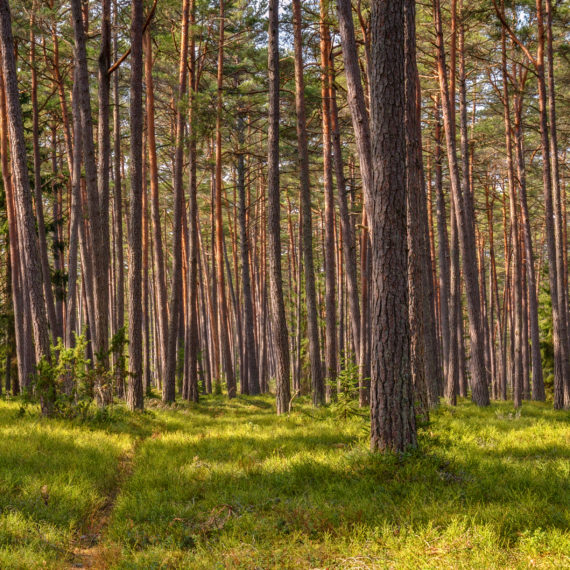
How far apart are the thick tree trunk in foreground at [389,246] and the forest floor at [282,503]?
441 millimetres

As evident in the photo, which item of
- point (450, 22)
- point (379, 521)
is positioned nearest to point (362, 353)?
point (379, 521)

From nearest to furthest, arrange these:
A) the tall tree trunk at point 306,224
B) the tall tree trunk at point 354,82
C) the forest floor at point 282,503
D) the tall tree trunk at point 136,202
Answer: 1. the forest floor at point 282,503
2. the tall tree trunk at point 354,82
3. the tall tree trunk at point 136,202
4. the tall tree trunk at point 306,224

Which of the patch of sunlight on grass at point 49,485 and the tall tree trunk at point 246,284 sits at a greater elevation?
the tall tree trunk at point 246,284

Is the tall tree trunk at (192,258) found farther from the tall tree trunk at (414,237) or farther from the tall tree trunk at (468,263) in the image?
the tall tree trunk at (414,237)

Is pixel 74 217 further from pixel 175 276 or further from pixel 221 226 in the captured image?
pixel 221 226

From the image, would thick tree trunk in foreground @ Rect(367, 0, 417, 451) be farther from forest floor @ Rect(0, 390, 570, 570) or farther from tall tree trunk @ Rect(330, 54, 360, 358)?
tall tree trunk @ Rect(330, 54, 360, 358)

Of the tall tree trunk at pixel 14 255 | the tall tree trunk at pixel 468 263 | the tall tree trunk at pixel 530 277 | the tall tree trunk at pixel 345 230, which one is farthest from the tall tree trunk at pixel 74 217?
the tall tree trunk at pixel 530 277

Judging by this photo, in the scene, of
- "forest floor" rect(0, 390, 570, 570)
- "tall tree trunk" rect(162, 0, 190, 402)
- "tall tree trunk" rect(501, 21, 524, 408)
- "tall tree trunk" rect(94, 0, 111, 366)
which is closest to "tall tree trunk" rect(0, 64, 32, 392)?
"tall tree trunk" rect(162, 0, 190, 402)

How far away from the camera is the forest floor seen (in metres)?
3.72

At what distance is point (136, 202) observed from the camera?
10555 mm

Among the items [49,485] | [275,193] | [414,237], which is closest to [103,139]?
[275,193]

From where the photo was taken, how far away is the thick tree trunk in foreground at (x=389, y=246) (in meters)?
5.75

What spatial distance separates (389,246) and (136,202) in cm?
659

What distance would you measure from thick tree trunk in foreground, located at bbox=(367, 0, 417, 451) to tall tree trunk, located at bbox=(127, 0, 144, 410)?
238 inches
